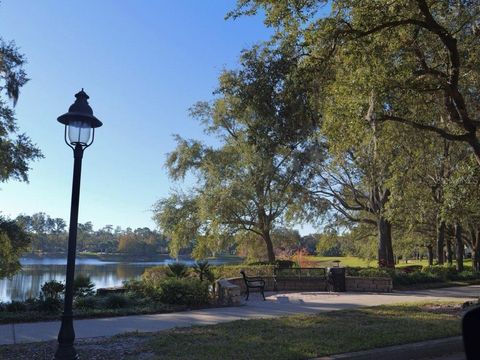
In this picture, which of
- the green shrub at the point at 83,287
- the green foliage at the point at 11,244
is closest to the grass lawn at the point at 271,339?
the green shrub at the point at 83,287

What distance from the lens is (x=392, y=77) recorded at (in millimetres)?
12445

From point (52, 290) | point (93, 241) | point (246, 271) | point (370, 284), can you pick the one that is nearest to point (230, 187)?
point (246, 271)

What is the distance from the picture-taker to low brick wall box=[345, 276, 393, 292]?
63.2ft

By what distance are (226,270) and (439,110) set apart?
516 inches

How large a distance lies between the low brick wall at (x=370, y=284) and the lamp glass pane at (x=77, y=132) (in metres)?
14.7

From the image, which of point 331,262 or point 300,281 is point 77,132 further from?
point 331,262

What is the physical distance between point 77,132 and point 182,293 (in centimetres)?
726

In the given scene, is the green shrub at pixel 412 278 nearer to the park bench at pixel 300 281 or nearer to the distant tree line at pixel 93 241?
the park bench at pixel 300 281

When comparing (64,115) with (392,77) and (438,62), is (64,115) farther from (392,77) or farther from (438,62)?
(438,62)

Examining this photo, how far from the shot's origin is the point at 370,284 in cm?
1936

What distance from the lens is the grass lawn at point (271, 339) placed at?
7309 mm

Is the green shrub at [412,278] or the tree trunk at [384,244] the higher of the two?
the tree trunk at [384,244]

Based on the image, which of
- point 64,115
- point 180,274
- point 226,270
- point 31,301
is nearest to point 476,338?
point 64,115

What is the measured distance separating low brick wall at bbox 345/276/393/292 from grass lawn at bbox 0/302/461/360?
826 centimetres
